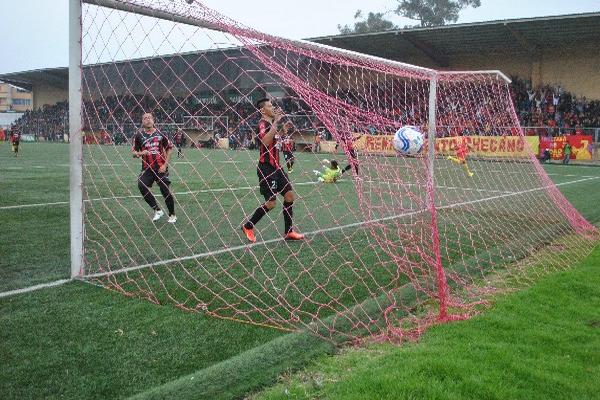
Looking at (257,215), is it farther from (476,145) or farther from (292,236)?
(476,145)

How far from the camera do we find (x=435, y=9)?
199 feet

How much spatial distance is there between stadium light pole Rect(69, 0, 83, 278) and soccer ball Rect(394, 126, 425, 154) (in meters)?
3.69

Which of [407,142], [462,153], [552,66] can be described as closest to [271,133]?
[407,142]

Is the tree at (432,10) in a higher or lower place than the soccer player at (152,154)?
higher

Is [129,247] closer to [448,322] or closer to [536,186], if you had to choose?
[448,322]

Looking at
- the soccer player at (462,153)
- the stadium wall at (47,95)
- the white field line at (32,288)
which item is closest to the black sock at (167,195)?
the white field line at (32,288)

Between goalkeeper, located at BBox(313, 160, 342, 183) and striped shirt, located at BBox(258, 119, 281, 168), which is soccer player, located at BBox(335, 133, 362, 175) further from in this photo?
goalkeeper, located at BBox(313, 160, 342, 183)

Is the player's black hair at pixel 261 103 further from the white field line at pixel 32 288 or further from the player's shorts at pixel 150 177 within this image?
the white field line at pixel 32 288

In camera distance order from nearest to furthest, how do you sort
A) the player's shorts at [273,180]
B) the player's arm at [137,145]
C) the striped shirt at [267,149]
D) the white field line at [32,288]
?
1. the white field line at [32,288]
2. the striped shirt at [267,149]
3. the player's shorts at [273,180]
4. the player's arm at [137,145]

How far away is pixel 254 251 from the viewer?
6504 mm

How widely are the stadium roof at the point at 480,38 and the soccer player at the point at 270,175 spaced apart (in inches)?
946

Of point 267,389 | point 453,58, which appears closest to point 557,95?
point 453,58

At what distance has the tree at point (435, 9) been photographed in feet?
199

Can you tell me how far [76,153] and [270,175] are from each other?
2186 millimetres
